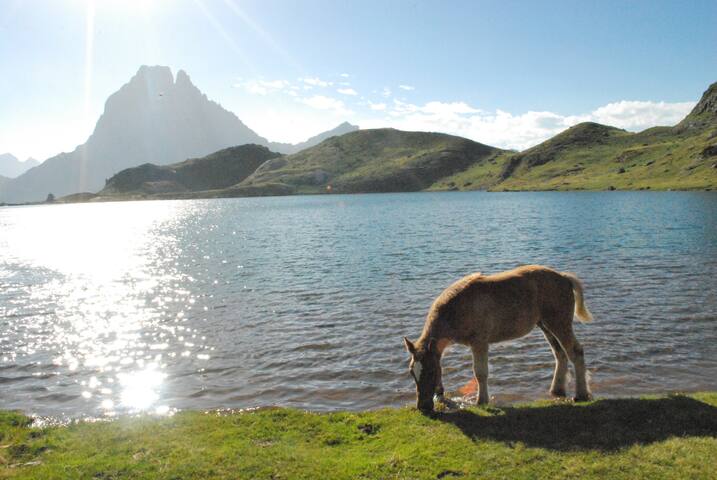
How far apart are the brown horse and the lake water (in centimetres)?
292

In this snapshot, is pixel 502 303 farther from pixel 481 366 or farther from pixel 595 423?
pixel 595 423

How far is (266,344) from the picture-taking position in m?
21.8

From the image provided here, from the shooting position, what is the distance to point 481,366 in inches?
497

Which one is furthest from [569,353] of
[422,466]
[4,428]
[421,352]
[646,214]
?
[646,214]

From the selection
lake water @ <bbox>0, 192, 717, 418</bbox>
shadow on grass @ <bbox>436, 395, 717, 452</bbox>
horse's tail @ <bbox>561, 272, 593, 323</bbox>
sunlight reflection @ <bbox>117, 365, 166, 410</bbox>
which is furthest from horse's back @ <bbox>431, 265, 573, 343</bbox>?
sunlight reflection @ <bbox>117, 365, 166, 410</bbox>

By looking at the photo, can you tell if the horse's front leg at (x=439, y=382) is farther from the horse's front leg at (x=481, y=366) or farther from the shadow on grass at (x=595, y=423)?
the horse's front leg at (x=481, y=366)

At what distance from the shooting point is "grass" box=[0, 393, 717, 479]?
→ 9.08m

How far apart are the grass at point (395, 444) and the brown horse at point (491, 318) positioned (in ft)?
3.42

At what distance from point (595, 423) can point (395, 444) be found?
15.1ft

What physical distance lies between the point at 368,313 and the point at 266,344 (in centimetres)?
662

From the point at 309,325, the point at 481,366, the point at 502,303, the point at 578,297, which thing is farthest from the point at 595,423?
the point at 309,325

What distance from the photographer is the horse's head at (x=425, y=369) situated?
11.7 metres

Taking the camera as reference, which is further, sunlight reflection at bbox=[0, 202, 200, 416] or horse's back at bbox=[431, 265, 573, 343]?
sunlight reflection at bbox=[0, 202, 200, 416]

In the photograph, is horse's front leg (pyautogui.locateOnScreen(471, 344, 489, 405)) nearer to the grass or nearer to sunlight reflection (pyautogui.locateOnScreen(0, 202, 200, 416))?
the grass
